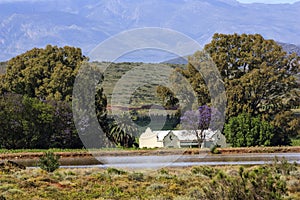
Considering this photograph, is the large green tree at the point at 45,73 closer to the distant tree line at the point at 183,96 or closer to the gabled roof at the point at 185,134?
the distant tree line at the point at 183,96

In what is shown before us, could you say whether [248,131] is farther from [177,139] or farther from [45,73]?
[45,73]

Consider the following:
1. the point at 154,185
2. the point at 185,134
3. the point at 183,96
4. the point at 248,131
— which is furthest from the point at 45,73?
the point at 154,185

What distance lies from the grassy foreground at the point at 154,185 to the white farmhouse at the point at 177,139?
28.8 meters

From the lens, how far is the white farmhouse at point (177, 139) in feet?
189

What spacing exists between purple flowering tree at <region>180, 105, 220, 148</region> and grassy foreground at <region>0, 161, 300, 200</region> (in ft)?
94.8

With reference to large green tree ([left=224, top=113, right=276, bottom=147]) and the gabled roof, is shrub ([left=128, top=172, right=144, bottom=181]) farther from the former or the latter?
large green tree ([left=224, top=113, right=276, bottom=147])

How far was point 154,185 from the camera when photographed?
879 inches

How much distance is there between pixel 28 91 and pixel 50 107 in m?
9.79

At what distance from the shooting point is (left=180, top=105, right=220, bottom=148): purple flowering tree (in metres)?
56.9

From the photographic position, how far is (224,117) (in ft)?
199

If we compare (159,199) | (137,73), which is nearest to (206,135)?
(137,73)

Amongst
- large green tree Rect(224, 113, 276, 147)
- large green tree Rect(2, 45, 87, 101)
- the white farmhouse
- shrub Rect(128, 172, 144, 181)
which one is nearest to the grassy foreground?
shrub Rect(128, 172, 144, 181)

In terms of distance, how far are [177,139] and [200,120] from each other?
3929 mm

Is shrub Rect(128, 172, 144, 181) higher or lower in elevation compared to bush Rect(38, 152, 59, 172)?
lower
